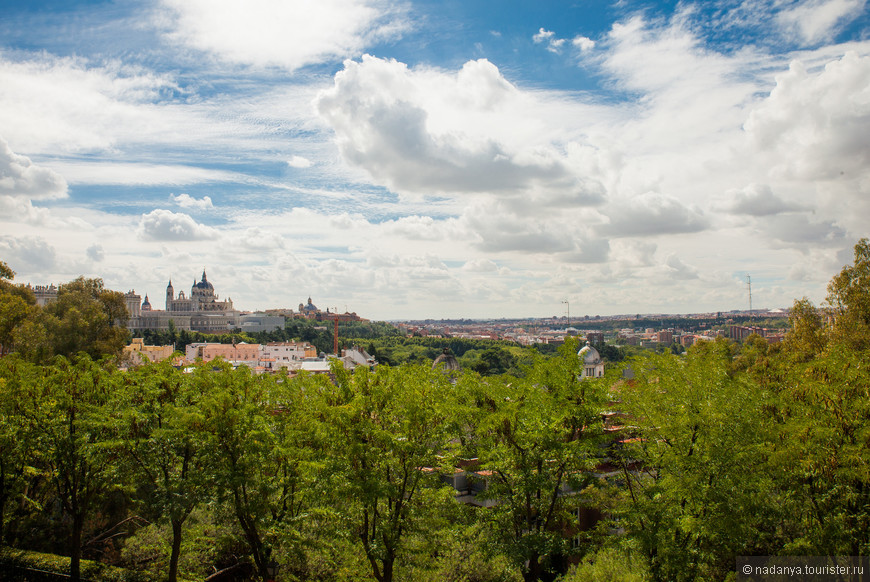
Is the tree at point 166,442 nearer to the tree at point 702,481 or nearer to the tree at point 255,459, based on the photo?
the tree at point 255,459

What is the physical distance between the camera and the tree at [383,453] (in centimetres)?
1310

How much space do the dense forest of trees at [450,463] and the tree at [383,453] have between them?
0.16ft

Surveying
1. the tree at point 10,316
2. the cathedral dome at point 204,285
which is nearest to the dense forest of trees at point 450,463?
the tree at point 10,316

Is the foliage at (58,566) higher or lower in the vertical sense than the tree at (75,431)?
lower

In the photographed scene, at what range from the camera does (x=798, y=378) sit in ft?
55.6

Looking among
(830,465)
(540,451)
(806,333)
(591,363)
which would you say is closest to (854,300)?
(806,333)

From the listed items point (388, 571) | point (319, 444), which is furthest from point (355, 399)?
point (388, 571)

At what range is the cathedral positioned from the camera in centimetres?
17112

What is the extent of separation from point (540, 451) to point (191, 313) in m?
186

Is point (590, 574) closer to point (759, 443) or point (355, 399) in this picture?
point (759, 443)

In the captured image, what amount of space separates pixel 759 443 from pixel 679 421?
7.41ft

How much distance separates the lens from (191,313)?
183875 mm

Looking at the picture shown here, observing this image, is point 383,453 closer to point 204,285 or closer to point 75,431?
point 75,431

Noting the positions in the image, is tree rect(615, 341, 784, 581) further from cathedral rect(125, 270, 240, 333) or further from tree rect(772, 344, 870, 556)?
cathedral rect(125, 270, 240, 333)
